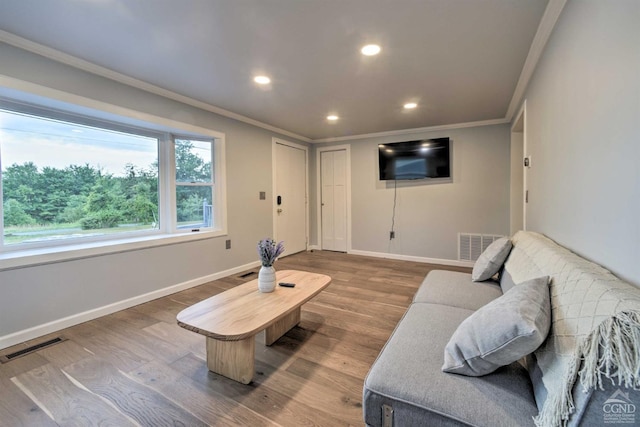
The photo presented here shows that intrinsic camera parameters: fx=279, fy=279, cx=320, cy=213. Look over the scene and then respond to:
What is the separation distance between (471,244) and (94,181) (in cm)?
501

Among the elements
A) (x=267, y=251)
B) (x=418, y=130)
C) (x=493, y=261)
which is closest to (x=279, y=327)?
(x=267, y=251)

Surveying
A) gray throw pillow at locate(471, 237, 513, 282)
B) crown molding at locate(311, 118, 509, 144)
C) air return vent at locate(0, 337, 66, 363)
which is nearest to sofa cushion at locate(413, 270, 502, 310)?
gray throw pillow at locate(471, 237, 513, 282)

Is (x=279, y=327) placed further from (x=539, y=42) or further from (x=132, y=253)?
(x=539, y=42)

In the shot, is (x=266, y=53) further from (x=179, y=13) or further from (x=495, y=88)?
(x=495, y=88)

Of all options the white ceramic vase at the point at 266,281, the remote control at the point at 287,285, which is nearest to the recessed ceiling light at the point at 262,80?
the white ceramic vase at the point at 266,281

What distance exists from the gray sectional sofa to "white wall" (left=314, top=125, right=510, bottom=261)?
10.3 ft

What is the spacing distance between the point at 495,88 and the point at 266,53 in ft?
7.85

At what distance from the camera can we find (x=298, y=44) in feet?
6.94

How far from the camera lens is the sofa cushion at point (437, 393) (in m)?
0.91

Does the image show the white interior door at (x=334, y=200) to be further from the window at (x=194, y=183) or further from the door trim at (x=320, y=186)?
the window at (x=194, y=183)

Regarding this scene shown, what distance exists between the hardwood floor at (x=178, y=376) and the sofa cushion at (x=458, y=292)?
1.72 feet

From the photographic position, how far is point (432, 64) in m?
2.42

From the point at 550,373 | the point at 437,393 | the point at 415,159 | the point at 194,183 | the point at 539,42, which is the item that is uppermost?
the point at 539,42

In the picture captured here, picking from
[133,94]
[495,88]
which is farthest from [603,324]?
[133,94]
